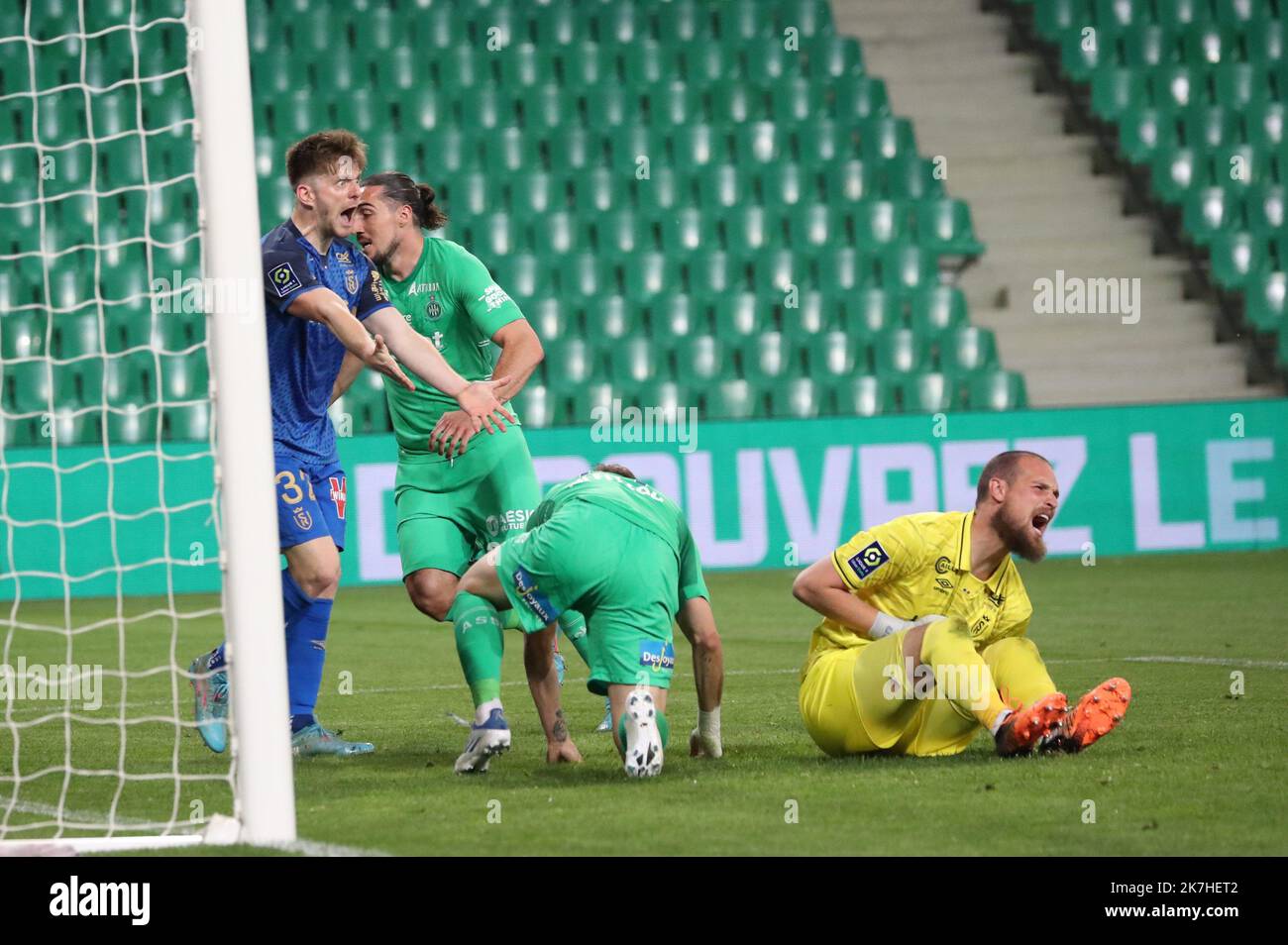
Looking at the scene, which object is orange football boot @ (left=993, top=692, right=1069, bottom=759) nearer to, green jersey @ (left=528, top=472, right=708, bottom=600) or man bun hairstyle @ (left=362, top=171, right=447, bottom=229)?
green jersey @ (left=528, top=472, right=708, bottom=600)

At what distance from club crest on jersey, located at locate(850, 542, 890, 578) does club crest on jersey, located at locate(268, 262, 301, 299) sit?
194cm

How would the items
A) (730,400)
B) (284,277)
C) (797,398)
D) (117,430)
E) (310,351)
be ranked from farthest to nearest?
(797,398)
(730,400)
(117,430)
(310,351)
(284,277)

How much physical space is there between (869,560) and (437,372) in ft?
4.88

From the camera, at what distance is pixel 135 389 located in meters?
13.3

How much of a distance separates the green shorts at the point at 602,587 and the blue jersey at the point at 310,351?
3.95ft

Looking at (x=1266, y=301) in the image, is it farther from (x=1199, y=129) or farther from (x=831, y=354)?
(x=831, y=354)

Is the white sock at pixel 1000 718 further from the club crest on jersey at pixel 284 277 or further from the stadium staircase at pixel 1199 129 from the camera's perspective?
the stadium staircase at pixel 1199 129

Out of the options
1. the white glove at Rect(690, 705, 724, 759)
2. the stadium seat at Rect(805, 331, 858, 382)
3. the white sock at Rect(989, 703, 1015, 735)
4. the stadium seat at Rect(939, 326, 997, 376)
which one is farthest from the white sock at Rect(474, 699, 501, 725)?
the stadium seat at Rect(939, 326, 997, 376)

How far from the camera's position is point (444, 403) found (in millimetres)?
6094

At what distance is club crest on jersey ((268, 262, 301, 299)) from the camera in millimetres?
5520

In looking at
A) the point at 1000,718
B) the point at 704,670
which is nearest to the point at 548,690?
the point at 704,670

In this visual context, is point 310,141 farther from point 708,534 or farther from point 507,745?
point 708,534

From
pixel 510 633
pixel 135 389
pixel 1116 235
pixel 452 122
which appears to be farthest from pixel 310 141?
pixel 1116 235

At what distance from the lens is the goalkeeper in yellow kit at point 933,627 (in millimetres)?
4910
